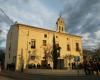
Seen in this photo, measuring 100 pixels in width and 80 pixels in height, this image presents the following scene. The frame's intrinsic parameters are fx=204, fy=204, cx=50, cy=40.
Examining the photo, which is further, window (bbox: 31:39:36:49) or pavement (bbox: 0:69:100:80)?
window (bbox: 31:39:36:49)

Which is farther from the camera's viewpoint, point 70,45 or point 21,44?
point 70,45

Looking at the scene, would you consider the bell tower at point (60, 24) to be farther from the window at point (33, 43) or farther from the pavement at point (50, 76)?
the pavement at point (50, 76)

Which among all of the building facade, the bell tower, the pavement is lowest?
the pavement

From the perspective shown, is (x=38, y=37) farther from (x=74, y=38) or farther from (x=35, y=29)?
(x=74, y=38)

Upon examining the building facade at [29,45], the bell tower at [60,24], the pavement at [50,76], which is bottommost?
the pavement at [50,76]

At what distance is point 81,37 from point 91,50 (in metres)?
25.8

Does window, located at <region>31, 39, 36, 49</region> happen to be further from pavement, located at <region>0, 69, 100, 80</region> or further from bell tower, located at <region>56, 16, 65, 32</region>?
pavement, located at <region>0, 69, 100, 80</region>

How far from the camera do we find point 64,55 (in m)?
63.9

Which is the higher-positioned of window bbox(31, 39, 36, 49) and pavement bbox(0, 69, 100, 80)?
window bbox(31, 39, 36, 49)

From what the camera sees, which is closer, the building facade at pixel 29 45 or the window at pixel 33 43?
the building facade at pixel 29 45

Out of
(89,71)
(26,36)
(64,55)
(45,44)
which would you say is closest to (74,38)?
(64,55)

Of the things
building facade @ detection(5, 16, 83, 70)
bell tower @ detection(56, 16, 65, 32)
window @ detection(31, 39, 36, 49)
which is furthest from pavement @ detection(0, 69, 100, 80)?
bell tower @ detection(56, 16, 65, 32)

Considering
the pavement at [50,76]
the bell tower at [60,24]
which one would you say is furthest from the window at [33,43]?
the pavement at [50,76]

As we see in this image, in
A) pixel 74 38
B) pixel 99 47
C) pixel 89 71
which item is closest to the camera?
pixel 89 71
